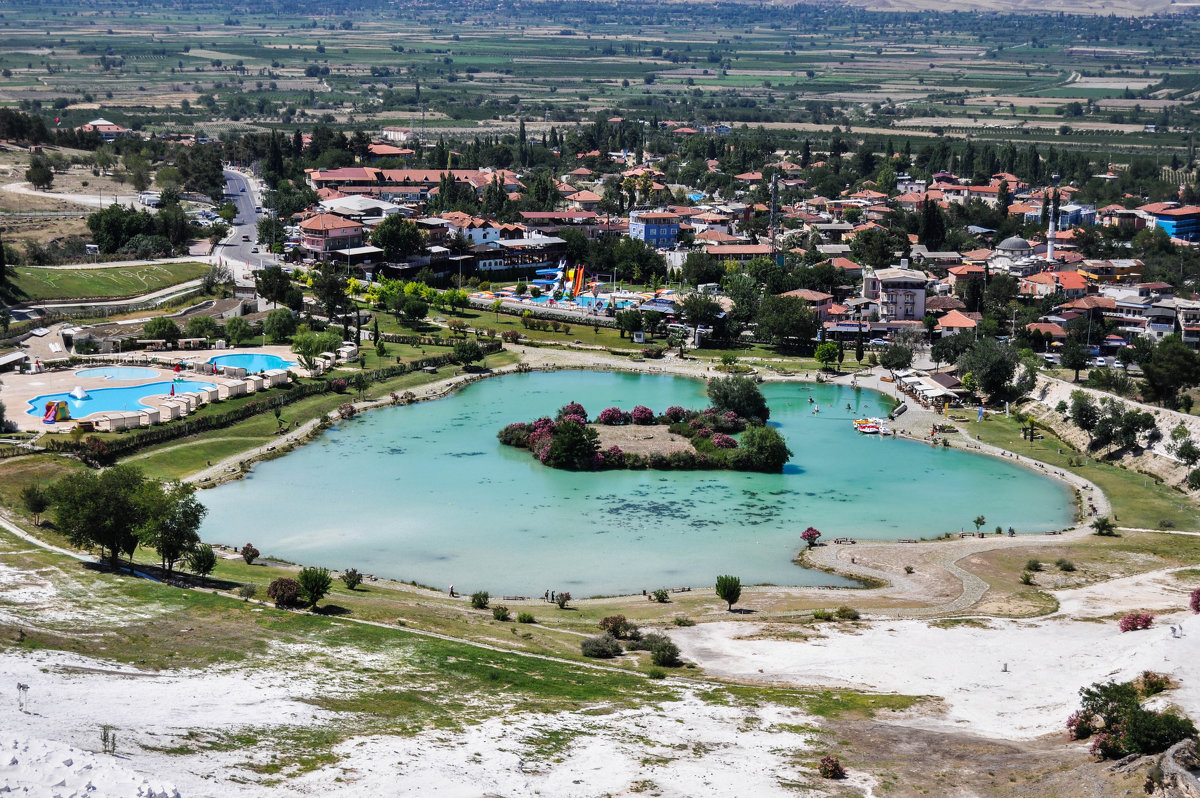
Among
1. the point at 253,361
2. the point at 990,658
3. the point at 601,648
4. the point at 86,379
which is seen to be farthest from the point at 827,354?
the point at 601,648

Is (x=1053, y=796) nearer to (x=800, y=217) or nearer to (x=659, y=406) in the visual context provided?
(x=659, y=406)

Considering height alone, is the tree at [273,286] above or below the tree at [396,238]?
below

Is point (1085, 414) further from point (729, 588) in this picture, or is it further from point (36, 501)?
point (36, 501)

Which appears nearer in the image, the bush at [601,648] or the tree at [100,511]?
the bush at [601,648]

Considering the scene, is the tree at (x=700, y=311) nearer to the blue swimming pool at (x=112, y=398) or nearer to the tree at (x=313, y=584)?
the blue swimming pool at (x=112, y=398)

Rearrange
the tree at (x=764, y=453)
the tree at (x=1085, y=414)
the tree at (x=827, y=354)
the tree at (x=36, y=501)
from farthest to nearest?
the tree at (x=827, y=354)
the tree at (x=1085, y=414)
the tree at (x=764, y=453)
the tree at (x=36, y=501)

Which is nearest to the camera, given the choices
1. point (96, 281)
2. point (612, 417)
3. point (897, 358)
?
point (612, 417)

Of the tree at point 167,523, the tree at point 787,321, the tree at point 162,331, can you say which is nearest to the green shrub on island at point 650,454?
the tree at point 167,523

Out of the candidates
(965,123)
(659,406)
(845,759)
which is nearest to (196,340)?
(659,406)
